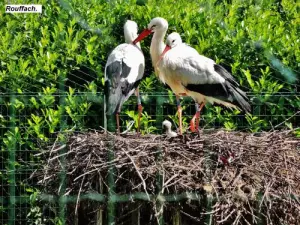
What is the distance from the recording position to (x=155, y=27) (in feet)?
22.1

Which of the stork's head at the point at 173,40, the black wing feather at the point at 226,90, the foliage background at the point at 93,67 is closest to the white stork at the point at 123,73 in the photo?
the foliage background at the point at 93,67

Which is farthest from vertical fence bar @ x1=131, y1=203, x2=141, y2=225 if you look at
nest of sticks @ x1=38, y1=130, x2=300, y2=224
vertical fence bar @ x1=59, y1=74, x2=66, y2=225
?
vertical fence bar @ x1=59, y1=74, x2=66, y2=225

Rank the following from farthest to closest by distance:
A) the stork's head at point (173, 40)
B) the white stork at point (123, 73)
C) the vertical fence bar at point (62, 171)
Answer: the stork's head at point (173, 40) → the white stork at point (123, 73) → the vertical fence bar at point (62, 171)

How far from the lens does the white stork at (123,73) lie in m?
6.43

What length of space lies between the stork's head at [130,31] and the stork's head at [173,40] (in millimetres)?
320

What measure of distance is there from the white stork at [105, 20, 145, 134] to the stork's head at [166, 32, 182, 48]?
0.24 m

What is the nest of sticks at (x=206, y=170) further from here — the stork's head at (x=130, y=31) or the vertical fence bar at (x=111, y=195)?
the stork's head at (x=130, y=31)

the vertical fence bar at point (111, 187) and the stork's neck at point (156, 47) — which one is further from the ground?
the stork's neck at point (156, 47)

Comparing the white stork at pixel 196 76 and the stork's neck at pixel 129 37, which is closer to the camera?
the white stork at pixel 196 76

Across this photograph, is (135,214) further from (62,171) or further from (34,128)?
(34,128)

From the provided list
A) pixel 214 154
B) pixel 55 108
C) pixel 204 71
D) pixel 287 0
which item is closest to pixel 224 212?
pixel 214 154

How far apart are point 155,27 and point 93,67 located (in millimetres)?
482

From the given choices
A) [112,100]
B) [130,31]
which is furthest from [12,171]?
[130,31]

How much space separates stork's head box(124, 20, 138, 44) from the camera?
6.81 metres
